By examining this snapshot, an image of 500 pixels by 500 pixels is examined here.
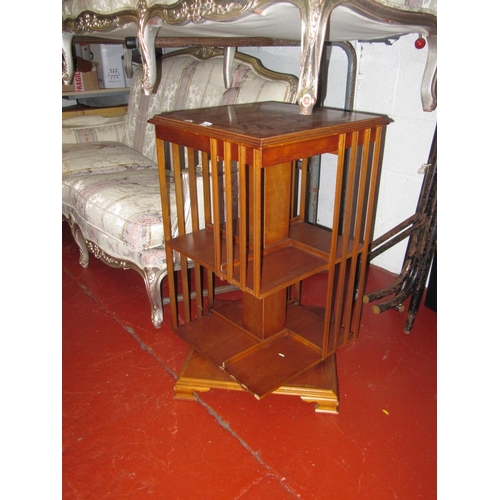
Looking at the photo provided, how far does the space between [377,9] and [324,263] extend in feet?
2.15

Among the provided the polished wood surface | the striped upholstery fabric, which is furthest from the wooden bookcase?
the polished wood surface

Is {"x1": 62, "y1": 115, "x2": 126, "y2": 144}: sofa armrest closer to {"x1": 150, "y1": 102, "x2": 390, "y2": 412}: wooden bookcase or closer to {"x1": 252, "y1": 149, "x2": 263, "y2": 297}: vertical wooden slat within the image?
{"x1": 150, "y1": 102, "x2": 390, "y2": 412}: wooden bookcase

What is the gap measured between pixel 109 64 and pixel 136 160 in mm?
1349

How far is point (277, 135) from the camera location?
3.27 ft

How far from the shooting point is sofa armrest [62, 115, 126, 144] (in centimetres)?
254

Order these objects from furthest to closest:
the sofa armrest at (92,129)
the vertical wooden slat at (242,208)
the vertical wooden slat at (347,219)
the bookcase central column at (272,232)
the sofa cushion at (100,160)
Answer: the sofa armrest at (92,129) < the sofa cushion at (100,160) < the bookcase central column at (272,232) < the vertical wooden slat at (347,219) < the vertical wooden slat at (242,208)

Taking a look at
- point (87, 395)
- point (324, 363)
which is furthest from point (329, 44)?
point (87, 395)

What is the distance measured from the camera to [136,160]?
2.28 meters

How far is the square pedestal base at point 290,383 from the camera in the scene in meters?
1.34

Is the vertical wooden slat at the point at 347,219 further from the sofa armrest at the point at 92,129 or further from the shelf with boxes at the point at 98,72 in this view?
the shelf with boxes at the point at 98,72

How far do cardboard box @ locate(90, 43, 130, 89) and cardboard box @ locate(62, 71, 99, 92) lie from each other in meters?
0.05

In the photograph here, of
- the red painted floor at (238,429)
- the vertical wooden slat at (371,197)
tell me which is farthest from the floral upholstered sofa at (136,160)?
the vertical wooden slat at (371,197)

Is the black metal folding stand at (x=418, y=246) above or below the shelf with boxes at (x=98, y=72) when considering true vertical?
below

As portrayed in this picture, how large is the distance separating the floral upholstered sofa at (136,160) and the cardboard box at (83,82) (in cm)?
68
